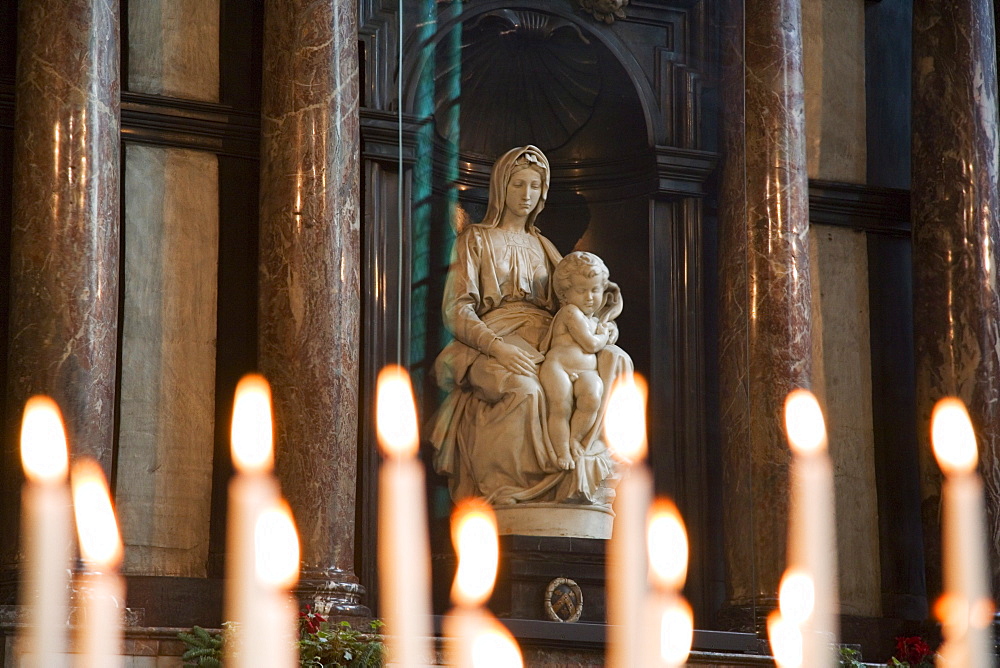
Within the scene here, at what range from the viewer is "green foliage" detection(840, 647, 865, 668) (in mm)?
7555

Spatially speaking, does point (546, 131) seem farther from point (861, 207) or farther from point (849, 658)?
point (849, 658)

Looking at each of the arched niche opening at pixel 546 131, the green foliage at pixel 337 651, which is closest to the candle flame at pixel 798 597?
the green foliage at pixel 337 651

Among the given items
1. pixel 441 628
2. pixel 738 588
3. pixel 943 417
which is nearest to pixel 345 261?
pixel 441 628

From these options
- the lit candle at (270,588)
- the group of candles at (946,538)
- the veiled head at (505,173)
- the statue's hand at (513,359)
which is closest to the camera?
the lit candle at (270,588)

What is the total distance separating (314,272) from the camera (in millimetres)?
7715

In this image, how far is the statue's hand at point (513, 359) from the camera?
8.03 metres

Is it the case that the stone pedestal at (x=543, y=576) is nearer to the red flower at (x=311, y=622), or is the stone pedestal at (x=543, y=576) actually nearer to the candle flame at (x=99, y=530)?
the red flower at (x=311, y=622)

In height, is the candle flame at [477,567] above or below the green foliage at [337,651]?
above

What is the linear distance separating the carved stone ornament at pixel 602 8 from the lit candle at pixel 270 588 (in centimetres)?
737

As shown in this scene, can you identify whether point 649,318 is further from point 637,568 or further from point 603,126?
point 637,568

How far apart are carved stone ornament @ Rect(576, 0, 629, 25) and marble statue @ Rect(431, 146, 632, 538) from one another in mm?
1764

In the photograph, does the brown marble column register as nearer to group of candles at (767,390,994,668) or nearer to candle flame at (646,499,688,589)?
group of candles at (767,390,994,668)

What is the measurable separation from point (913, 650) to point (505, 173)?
3.41m

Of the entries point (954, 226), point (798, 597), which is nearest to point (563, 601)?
point (954, 226)
